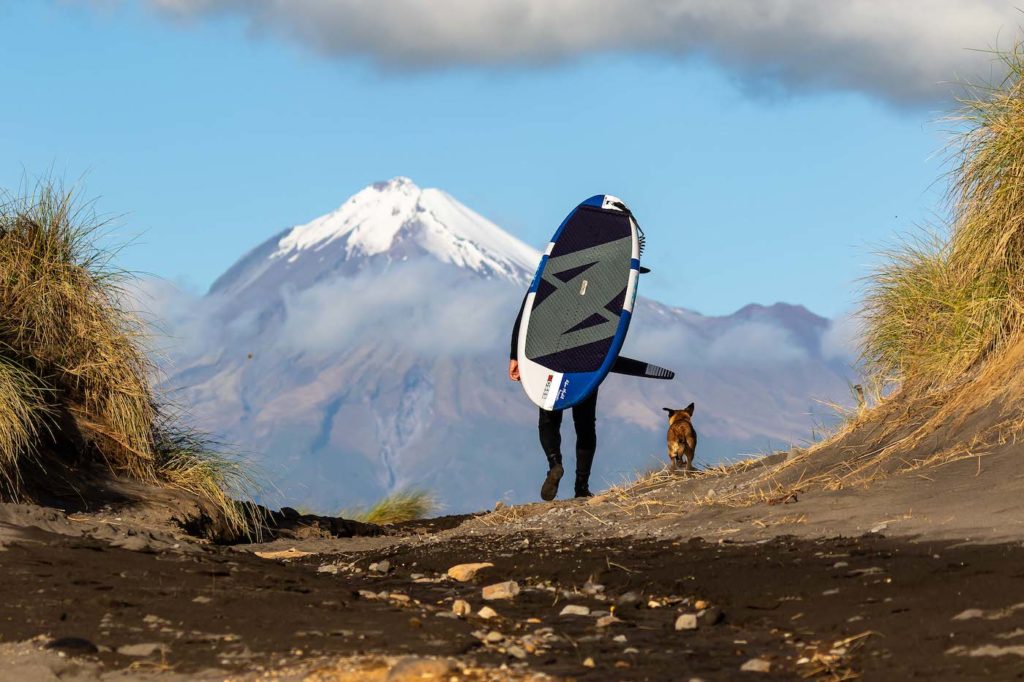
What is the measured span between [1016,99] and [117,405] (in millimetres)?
7456

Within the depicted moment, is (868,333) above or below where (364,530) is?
above

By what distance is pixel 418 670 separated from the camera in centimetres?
480

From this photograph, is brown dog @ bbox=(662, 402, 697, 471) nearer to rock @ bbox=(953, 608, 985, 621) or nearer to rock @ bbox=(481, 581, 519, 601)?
rock @ bbox=(481, 581, 519, 601)

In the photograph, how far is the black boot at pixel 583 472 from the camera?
460 inches

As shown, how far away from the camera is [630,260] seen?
40.8 feet

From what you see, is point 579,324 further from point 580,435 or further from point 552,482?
point 552,482

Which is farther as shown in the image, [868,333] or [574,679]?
[868,333]

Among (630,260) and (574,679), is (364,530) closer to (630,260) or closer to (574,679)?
(630,260)

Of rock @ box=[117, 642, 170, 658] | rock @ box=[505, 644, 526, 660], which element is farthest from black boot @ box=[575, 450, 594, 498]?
rock @ box=[117, 642, 170, 658]

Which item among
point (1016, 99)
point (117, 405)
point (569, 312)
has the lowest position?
point (117, 405)

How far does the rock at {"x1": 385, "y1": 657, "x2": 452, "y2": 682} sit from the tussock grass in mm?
5837

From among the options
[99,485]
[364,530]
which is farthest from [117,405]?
[364,530]

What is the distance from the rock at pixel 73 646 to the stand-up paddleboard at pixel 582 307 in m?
6.61

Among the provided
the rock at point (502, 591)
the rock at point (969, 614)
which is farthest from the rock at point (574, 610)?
the rock at point (969, 614)
